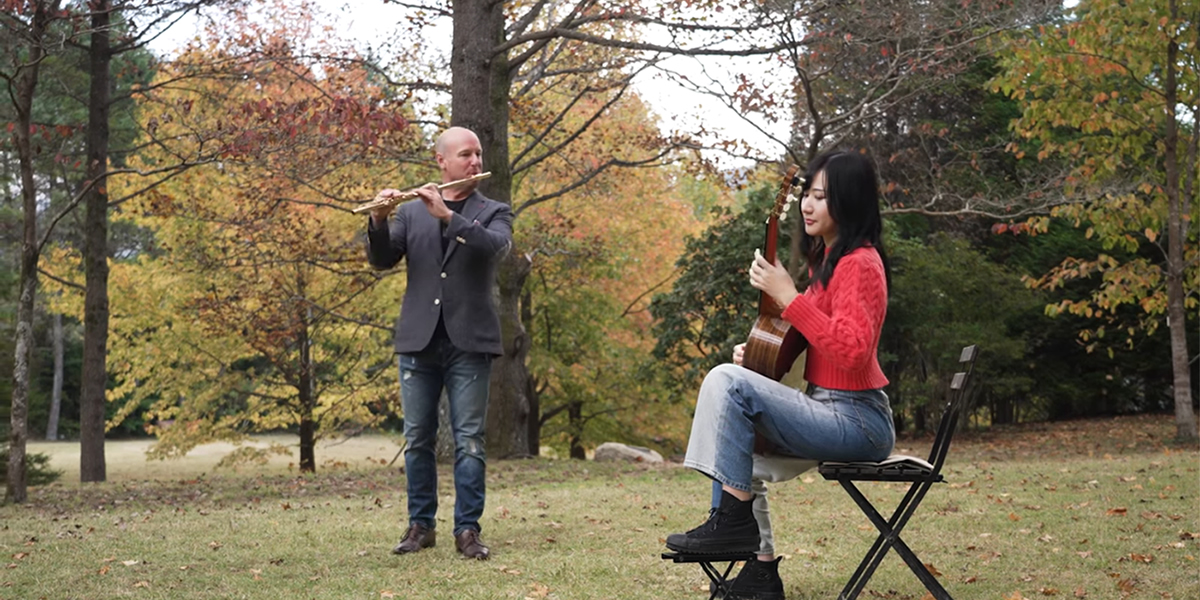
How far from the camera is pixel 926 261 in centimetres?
1906

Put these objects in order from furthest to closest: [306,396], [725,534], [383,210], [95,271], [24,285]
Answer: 1. [306,396]
2. [95,271]
3. [24,285]
4. [383,210]
5. [725,534]

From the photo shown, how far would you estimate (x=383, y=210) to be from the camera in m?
5.58

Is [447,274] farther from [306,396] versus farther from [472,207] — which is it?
[306,396]

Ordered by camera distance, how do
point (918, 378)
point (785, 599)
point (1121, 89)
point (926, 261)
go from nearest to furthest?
point (785, 599)
point (1121, 89)
point (926, 261)
point (918, 378)

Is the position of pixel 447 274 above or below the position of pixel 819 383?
above

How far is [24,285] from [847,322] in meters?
7.83

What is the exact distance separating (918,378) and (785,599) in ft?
54.1

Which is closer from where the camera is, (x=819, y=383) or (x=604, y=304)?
(x=819, y=383)

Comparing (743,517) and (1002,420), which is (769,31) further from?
(1002,420)

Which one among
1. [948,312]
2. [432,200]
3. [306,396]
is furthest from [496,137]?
[306,396]

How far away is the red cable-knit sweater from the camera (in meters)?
3.80

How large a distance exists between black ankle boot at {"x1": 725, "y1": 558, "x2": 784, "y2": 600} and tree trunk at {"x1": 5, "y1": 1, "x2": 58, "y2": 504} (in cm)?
694

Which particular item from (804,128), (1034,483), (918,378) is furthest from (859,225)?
(918,378)

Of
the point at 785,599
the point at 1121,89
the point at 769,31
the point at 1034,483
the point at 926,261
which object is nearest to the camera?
the point at 785,599
